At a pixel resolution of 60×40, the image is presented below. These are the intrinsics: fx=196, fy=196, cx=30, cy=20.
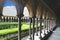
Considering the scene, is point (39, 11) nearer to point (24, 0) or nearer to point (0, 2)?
point (24, 0)

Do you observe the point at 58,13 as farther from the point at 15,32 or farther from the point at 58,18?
the point at 15,32

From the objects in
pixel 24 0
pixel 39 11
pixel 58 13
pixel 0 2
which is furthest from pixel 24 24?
pixel 58 13

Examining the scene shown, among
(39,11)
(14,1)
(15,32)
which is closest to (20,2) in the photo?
(14,1)

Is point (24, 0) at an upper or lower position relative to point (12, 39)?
upper

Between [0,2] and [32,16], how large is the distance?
758cm

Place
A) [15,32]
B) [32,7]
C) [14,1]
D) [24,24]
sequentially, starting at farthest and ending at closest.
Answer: [24,24]
[15,32]
[32,7]
[14,1]

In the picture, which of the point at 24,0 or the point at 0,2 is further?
the point at 24,0

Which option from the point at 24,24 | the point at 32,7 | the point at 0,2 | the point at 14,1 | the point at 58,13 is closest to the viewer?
the point at 0,2

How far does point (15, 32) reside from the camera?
50.4ft

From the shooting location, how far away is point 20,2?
9.62m

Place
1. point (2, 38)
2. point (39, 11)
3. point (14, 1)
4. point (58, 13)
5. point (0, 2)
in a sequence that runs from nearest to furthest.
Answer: point (0, 2) < point (14, 1) < point (2, 38) < point (39, 11) < point (58, 13)

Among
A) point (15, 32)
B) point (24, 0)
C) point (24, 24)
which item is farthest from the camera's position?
point (24, 24)

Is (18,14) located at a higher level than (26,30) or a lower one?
higher

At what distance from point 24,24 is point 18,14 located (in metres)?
13.3
